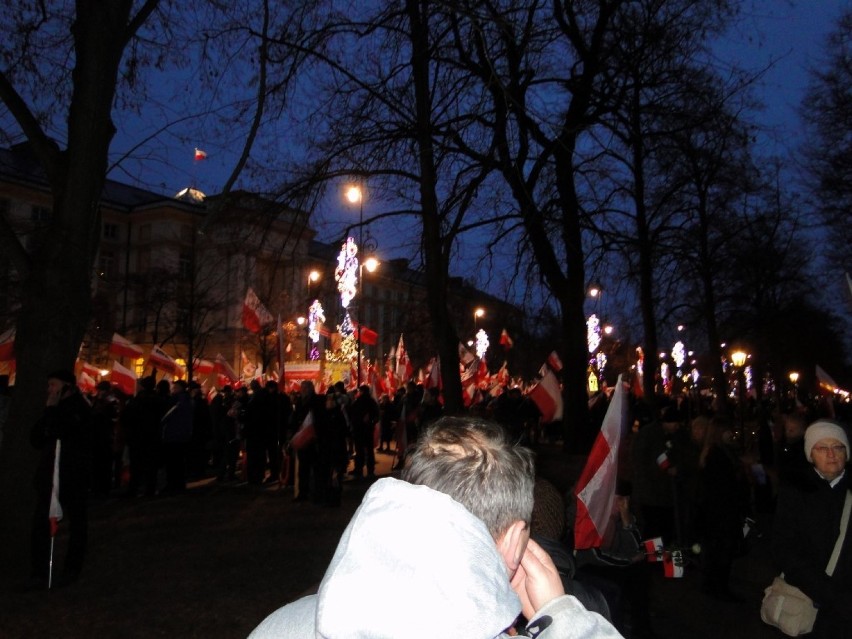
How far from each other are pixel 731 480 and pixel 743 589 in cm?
150

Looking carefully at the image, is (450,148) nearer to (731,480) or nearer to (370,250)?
(370,250)

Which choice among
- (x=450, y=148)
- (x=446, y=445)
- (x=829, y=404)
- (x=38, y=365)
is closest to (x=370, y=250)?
(x=450, y=148)

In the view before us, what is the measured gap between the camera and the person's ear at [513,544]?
5.87 ft

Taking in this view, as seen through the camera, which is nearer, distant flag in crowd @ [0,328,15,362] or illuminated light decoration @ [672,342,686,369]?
distant flag in crowd @ [0,328,15,362]

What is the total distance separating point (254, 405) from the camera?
14078 mm

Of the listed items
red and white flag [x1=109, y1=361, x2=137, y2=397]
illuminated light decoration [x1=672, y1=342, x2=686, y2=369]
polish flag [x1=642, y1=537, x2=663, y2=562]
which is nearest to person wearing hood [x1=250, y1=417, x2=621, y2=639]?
polish flag [x1=642, y1=537, x2=663, y2=562]

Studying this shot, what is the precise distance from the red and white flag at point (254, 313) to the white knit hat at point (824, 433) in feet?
41.3

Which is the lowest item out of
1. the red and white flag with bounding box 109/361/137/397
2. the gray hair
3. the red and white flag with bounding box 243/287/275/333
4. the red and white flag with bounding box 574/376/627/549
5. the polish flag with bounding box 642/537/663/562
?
the polish flag with bounding box 642/537/663/562

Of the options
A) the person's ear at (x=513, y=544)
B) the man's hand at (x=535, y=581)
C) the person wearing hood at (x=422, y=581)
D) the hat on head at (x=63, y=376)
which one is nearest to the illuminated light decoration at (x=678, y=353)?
the hat on head at (x=63, y=376)

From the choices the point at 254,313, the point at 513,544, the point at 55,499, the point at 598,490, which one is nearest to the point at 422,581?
the point at 513,544

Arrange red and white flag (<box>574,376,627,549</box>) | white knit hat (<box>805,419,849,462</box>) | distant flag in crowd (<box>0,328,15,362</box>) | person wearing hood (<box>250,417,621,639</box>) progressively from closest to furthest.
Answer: person wearing hood (<box>250,417,621,639</box>)
white knit hat (<box>805,419,849,462</box>)
red and white flag (<box>574,376,627,549</box>)
distant flag in crowd (<box>0,328,15,362</box>)

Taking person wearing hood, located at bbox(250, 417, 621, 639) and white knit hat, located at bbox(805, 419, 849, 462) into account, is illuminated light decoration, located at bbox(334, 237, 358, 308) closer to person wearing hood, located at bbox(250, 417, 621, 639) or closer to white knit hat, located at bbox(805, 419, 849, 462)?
white knit hat, located at bbox(805, 419, 849, 462)

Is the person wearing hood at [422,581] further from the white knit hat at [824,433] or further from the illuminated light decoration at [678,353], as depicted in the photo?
the illuminated light decoration at [678,353]

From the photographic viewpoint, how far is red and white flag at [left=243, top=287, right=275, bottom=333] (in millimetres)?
15945
